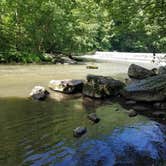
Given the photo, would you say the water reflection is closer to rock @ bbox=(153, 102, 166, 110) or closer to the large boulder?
rock @ bbox=(153, 102, 166, 110)

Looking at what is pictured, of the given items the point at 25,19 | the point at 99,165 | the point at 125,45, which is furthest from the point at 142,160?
the point at 125,45

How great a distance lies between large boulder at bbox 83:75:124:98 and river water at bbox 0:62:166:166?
91 centimetres

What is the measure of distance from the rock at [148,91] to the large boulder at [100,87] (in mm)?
631

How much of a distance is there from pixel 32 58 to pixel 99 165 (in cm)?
2062

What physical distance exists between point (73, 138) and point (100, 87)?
4.43 m

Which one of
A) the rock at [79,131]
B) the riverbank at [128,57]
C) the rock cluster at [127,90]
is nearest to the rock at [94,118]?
the rock cluster at [127,90]

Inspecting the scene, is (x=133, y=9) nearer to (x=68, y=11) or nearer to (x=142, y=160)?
(x=142, y=160)

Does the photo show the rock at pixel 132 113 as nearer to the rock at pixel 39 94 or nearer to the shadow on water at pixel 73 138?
the shadow on water at pixel 73 138

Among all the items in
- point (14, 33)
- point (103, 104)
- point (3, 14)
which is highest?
point (3, 14)

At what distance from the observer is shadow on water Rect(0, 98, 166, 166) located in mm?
4863

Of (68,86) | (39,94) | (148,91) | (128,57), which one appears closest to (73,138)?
(148,91)

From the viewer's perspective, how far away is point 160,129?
21.0 feet

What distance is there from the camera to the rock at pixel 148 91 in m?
9.09

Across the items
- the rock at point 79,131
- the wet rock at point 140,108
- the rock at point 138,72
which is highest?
the rock at point 138,72
